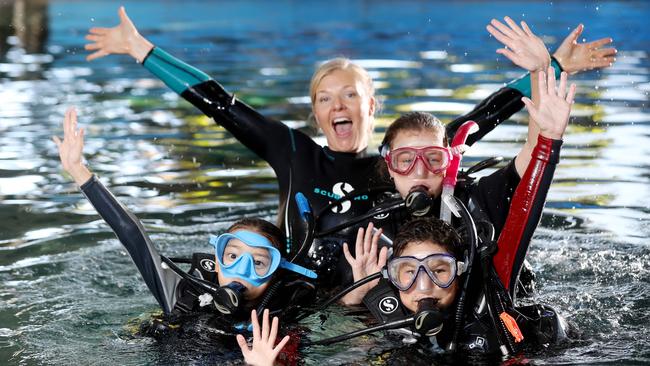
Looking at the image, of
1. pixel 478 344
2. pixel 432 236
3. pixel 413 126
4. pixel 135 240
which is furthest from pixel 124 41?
pixel 478 344

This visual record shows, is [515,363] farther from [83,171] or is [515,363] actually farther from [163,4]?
[163,4]

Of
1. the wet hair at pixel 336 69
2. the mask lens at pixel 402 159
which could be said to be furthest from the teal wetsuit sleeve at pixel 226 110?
the mask lens at pixel 402 159

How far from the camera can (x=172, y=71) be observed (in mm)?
5004

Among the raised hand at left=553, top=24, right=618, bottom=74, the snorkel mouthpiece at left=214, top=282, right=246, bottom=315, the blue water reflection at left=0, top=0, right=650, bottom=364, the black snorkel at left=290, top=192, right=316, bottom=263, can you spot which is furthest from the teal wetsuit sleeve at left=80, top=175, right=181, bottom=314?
the raised hand at left=553, top=24, right=618, bottom=74

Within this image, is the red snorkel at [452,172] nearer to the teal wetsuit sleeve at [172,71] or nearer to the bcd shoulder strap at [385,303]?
the bcd shoulder strap at [385,303]

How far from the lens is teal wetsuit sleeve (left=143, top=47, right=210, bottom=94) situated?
5000 millimetres

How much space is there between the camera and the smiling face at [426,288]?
346cm

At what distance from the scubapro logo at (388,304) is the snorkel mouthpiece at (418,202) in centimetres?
49

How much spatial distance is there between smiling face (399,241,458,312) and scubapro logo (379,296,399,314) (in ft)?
0.29

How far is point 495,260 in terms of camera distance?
369 centimetres

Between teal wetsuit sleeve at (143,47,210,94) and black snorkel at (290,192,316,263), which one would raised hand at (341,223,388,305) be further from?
teal wetsuit sleeve at (143,47,210,94)

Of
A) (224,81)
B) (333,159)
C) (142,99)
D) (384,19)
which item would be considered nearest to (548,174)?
(333,159)

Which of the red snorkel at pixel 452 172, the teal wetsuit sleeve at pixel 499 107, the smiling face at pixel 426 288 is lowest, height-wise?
the smiling face at pixel 426 288

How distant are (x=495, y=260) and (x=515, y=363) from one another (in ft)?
1.38
